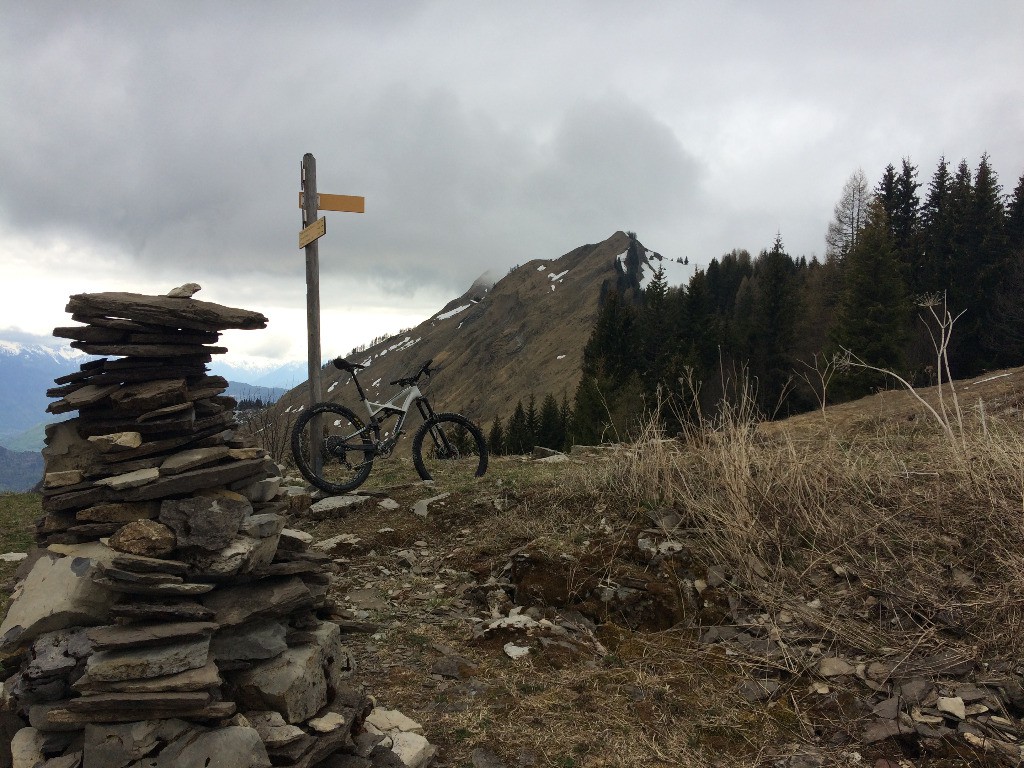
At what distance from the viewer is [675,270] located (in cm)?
18162

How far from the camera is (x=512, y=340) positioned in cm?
12800

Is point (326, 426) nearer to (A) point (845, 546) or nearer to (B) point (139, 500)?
(B) point (139, 500)

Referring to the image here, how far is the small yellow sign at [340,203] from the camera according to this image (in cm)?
772

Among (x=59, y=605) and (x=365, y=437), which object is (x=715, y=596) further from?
(x=365, y=437)

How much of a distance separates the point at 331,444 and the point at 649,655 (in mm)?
4866

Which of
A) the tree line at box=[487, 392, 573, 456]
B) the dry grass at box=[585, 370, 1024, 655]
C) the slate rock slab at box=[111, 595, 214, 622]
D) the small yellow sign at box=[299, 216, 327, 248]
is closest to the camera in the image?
the slate rock slab at box=[111, 595, 214, 622]

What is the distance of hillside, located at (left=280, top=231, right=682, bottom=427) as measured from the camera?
101688 mm

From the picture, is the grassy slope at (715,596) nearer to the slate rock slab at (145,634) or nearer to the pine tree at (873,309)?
the slate rock slab at (145,634)

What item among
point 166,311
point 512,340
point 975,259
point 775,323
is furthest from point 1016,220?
point 512,340

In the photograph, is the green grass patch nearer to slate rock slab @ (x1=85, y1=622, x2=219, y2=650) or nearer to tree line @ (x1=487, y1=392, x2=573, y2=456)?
slate rock slab @ (x1=85, y1=622, x2=219, y2=650)

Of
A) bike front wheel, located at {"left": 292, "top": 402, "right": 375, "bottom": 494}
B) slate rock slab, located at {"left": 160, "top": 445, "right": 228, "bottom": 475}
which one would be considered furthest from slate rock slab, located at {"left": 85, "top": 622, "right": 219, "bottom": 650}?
bike front wheel, located at {"left": 292, "top": 402, "right": 375, "bottom": 494}

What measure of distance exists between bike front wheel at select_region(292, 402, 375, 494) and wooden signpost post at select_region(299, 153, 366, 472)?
7 centimetres

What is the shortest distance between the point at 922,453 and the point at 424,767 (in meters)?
5.27

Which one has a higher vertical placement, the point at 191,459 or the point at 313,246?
the point at 313,246
